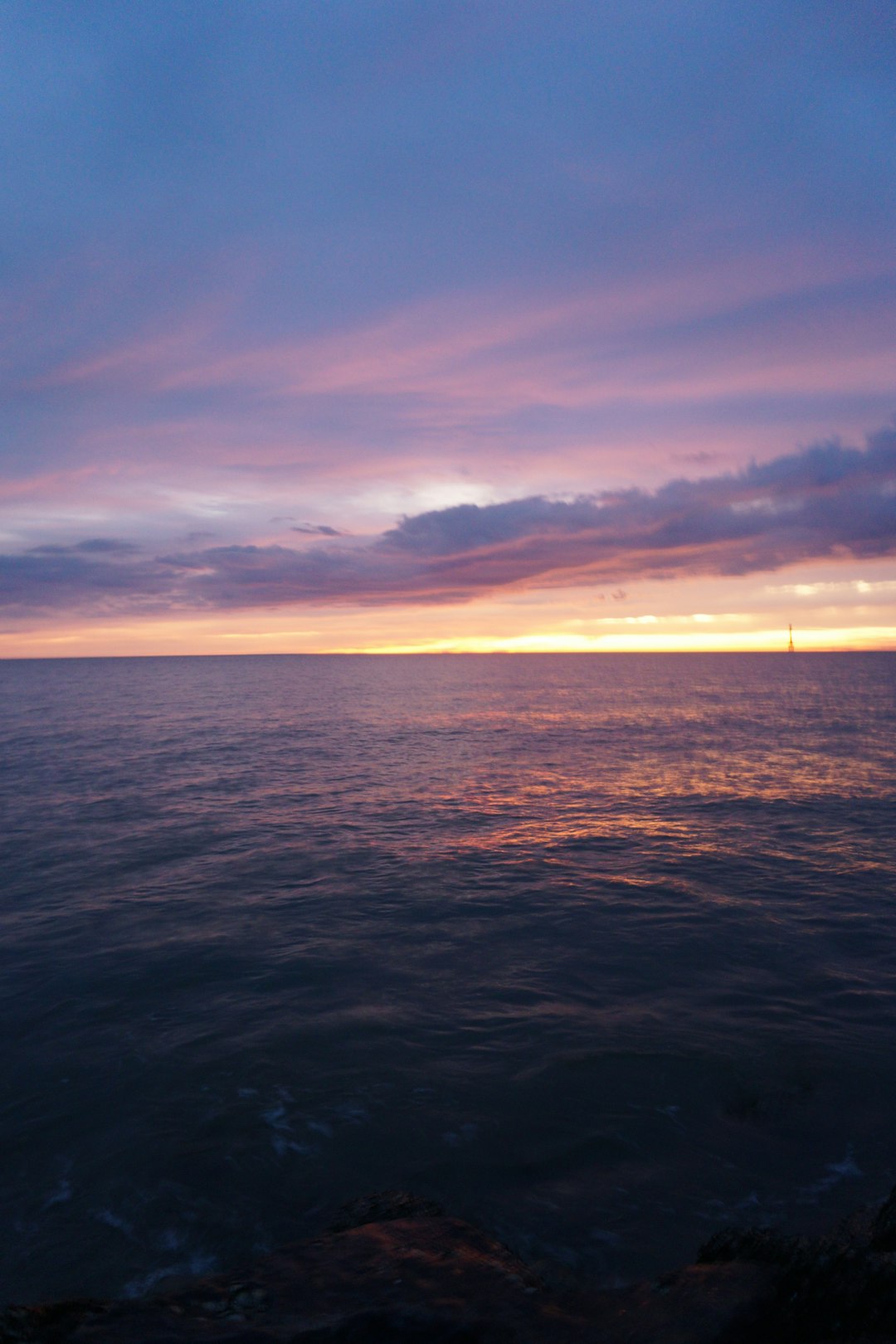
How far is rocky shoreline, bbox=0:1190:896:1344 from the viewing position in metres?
5.12

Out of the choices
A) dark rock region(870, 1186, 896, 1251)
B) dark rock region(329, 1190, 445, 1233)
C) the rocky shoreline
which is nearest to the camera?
the rocky shoreline

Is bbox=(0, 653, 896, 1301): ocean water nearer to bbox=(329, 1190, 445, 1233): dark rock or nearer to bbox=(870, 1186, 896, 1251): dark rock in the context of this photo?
bbox=(329, 1190, 445, 1233): dark rock

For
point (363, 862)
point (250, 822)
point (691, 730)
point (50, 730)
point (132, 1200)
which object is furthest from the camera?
point (50, 730)

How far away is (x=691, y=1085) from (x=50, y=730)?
68302 mm

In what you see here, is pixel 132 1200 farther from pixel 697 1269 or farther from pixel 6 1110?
pixel 697 1269

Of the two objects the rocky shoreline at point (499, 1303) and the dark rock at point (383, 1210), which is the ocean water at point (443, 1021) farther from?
the rocky shoreline at point (499, 1303)

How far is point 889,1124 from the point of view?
9828 mm

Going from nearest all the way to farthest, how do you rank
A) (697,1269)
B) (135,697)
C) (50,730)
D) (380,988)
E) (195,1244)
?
(697,1269) → (195,1244) → (380,988) → (50,730) → (135,697)

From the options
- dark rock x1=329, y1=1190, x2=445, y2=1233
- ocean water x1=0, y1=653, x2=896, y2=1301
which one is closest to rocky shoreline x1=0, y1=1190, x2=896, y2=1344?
dark rock x1=329, y1=1190, x2=445, y2=1233

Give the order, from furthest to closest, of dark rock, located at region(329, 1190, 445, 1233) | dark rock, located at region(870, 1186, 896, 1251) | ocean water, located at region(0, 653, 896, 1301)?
ocean water, located at region(0, 653, 896, 1301) < dark rock, located at region(329, 1190, 445, 1233) < dark rock, located at region(870, 1186, 896, 1251)

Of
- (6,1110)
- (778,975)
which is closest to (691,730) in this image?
(778,975)

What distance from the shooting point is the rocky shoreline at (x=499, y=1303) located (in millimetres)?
5125

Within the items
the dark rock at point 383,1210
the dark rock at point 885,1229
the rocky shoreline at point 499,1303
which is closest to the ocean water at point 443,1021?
the dark rock at point 383,1210

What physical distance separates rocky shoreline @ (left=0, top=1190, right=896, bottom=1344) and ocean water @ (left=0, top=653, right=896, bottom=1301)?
6.19 feet
